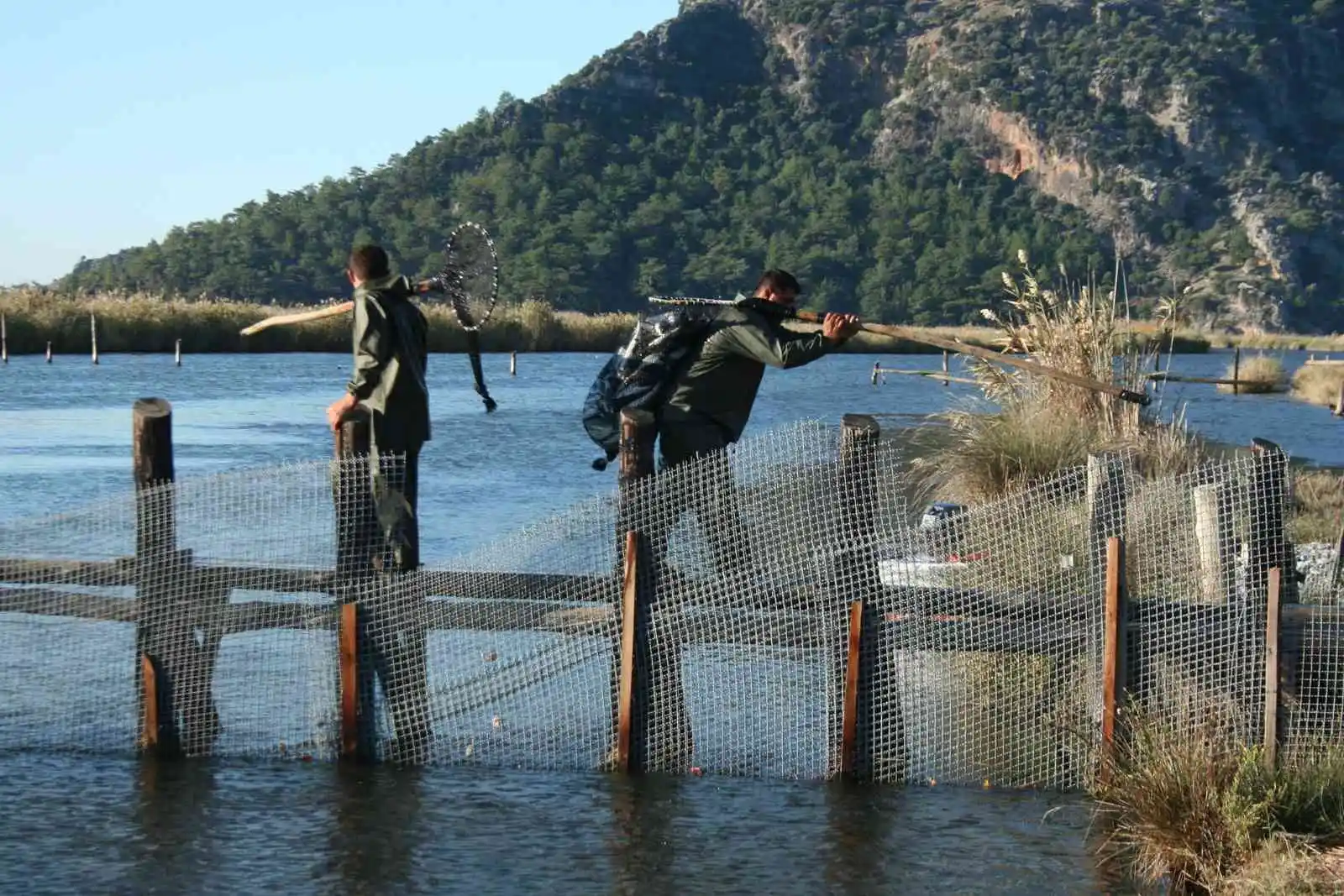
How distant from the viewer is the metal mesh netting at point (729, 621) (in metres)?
9.56

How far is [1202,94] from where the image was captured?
174125mm

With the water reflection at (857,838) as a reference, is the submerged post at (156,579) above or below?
above

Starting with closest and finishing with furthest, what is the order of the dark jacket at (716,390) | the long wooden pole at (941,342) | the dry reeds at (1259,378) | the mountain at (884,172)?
1. the long wooden pole at (941,342)
2. the dark jacket at (716,390)
3. the dry reeds at (1259,378)
4. the mountain at (884,172)

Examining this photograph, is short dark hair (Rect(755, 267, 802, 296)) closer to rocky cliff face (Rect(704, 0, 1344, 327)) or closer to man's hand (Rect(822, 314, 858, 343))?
man's hand (Rect(822, 314, 858, 343))

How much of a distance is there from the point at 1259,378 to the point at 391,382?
49.8 m

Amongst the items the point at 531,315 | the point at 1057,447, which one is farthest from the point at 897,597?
the point at 531,315

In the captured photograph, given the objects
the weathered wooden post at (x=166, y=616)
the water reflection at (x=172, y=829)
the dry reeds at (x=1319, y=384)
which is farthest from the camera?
the dry reeds at (x=1319, y=384)

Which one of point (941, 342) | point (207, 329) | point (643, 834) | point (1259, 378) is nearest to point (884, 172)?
point (207, 329)

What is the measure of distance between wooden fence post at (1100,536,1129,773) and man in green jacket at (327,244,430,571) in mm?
3348

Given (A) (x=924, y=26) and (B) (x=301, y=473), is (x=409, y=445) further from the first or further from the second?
(A) (x=924, y=26)

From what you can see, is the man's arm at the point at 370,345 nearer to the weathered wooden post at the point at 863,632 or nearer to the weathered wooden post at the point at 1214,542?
the weathered wooden post at the point at 863,632

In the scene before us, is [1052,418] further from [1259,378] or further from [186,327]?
[186,327]

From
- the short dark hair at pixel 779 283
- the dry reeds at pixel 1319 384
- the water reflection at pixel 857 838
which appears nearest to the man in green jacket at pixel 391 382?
the short dark hair at pixel 779 283

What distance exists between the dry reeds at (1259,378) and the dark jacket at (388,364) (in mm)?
47516
